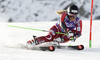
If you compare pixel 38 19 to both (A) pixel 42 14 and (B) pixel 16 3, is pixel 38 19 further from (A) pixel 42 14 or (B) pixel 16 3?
(B) pixel 16 3

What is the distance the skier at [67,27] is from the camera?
4543 millimetres

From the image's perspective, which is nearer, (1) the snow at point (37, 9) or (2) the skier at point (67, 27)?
(2) the skier at point (67, 27)

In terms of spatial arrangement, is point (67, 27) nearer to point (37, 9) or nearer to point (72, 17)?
point (72, 17)

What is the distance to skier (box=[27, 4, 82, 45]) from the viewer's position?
14.9ft

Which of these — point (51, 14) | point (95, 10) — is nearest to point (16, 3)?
point (51, 14)

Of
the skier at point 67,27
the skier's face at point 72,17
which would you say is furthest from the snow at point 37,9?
the skier's face at point 72,17

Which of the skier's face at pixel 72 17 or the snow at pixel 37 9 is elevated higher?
the snow at pixel 37 9

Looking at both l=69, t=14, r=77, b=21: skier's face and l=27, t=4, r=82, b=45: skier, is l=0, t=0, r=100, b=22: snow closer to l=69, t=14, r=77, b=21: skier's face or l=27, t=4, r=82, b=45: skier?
l=27, t=4, r=82, b=45: skier

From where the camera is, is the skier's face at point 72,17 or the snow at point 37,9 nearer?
the skier's face at point 72,17

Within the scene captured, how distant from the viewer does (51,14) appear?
2319 centimetres

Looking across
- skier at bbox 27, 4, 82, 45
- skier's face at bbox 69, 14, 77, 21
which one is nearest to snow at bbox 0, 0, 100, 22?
skier at bbox 27, 4, 82, 45

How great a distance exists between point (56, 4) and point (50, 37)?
66.6ft

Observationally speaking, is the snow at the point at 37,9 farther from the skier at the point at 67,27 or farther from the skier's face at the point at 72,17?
the skier's face at the point at 72,17

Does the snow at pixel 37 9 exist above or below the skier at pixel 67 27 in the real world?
above
